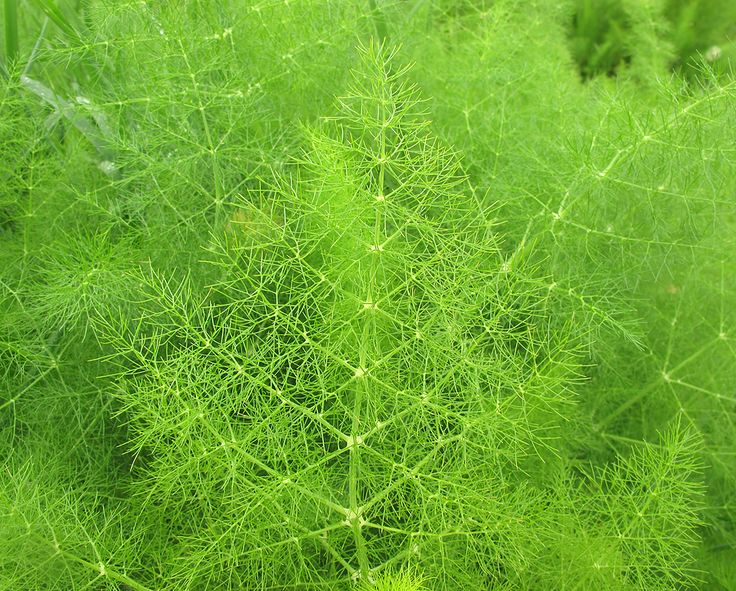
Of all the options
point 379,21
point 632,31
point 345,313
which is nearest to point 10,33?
point 379,21

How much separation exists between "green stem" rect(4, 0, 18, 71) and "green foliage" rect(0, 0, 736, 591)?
8 centimetres

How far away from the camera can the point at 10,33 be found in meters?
1.81

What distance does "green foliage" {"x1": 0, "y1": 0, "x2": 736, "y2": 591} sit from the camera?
1.29 meters

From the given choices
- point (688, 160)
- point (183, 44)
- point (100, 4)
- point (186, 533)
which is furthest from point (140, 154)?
point (688, 160)

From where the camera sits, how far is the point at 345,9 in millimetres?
1851

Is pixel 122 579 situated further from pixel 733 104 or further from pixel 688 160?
pixel 733 104

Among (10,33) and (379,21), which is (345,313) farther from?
(10,33)

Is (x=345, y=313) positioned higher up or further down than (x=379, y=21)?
further down

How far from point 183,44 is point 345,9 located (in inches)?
17.8

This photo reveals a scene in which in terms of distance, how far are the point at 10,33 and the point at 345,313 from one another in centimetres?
111

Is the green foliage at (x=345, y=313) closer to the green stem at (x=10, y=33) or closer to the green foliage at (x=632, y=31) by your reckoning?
the green stem at (x=10, y=33)

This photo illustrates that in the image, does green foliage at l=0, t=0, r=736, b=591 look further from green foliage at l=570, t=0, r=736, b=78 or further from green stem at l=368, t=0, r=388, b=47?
green foliage at l=570, t=0, r=736, b=78

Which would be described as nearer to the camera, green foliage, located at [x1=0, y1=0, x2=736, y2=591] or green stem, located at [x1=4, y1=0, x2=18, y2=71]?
green foliage, located at [x1=0, y1=0, x2=736, y2=591]

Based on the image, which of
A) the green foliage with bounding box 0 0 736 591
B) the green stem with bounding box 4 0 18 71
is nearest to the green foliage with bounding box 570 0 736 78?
the green foliage with bounding box 0 0 736 591
